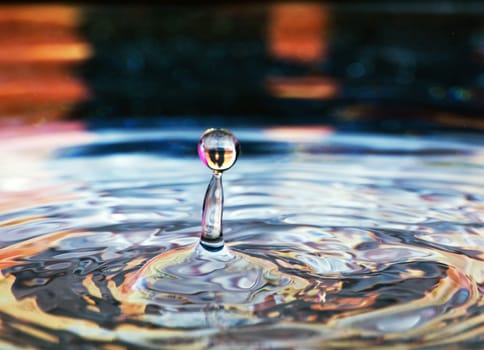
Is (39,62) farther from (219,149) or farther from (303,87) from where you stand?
(219,149)

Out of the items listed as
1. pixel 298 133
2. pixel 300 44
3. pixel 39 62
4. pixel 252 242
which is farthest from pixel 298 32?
pixel 252 242

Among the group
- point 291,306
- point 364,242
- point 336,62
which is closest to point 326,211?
point 364,242

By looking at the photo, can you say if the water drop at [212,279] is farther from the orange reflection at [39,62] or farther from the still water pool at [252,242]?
the orange reflection at [39,62]

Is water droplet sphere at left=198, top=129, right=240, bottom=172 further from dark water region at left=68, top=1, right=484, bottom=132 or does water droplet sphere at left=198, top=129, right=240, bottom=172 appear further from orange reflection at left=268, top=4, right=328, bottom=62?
orange reflection at left=268, top=4, right=328, bottom=62

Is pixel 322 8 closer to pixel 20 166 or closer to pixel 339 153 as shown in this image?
pixel 339 153

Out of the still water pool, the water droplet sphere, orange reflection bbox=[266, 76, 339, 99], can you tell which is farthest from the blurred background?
the water droplet sphere

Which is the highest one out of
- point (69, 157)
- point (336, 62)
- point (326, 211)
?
point (336, 62)
